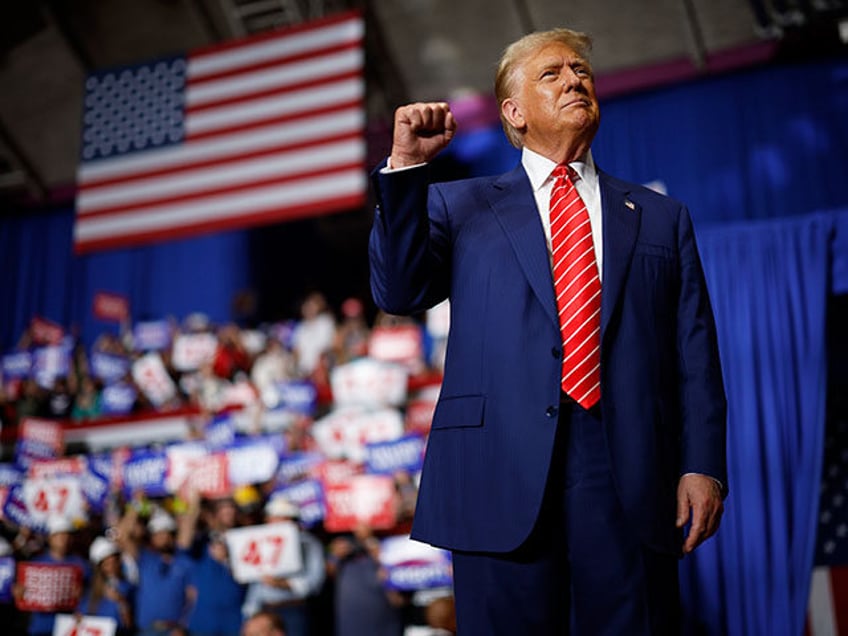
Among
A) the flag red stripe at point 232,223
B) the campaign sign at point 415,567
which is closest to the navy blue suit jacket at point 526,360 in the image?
the campaign sign at point 415,567

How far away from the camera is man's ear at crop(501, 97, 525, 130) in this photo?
1.51 metres

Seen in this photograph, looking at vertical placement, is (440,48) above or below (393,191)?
above

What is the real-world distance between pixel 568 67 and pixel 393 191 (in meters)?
0.36

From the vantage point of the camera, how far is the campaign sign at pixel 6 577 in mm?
5555

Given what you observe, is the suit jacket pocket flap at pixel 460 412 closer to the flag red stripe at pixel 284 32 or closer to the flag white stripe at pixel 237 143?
the flag white stripe at pixel 237 143

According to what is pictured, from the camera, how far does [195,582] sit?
5.14 metres

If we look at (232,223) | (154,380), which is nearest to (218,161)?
(232,223)

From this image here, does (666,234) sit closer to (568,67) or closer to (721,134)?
(568,67)

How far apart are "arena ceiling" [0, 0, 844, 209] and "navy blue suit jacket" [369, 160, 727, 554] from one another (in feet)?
20.6

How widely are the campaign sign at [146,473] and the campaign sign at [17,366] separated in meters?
2.51

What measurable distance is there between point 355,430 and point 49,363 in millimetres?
3633

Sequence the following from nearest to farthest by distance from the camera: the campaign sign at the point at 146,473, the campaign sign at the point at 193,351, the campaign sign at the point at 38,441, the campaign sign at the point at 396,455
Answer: the campaign sign at the point at 396,455, the campaign sign at the point at 146,473, the campaign sign at the point at 38,441, the campaign sign at the point at 193,351

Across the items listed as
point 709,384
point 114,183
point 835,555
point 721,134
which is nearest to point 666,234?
point 709,384

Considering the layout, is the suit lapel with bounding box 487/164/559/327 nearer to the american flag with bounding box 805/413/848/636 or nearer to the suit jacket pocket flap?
the suit jacket pocket flap
